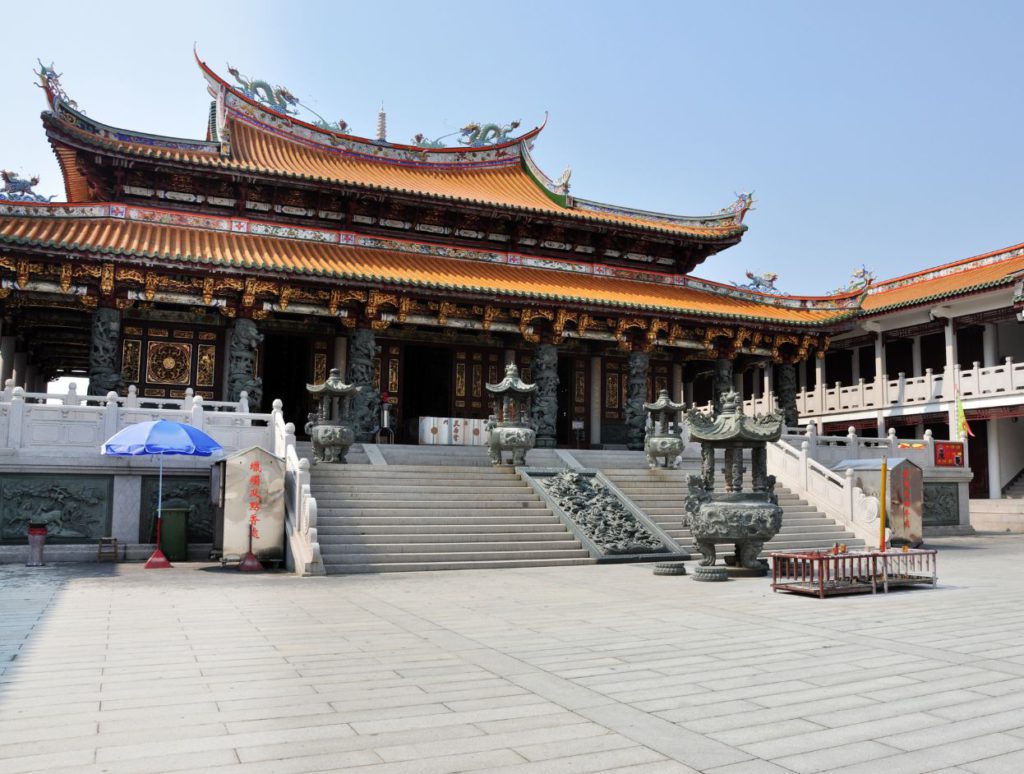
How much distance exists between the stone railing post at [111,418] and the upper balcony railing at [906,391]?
18469 mm

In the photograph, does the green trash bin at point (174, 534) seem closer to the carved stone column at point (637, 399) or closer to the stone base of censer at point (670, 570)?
the stone base of censer at point (670, 570)

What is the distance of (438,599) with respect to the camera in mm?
9266

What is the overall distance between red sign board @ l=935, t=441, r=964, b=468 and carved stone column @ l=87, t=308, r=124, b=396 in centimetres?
1927

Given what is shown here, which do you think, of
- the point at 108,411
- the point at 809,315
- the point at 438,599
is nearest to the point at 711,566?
the point at 438,599

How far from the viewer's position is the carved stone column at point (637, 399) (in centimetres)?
2139

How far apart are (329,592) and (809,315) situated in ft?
60.8

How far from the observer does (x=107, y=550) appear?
13.6m

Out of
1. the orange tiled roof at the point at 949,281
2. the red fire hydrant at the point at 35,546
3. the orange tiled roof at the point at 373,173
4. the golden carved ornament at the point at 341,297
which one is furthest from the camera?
the orange tiled roof at the point at 949,281

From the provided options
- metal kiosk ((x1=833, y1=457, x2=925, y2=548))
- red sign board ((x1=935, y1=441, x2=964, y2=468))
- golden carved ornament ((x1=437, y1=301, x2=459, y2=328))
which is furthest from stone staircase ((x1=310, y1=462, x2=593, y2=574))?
red sign board ((x1=935, y1=441, x2=964, y2=468))

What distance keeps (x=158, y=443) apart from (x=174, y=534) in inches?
73.8

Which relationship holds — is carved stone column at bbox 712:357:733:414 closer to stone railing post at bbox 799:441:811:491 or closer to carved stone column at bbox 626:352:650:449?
carved stone column at bbox 626:352:650:449

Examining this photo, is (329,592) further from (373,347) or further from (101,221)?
(101,221)

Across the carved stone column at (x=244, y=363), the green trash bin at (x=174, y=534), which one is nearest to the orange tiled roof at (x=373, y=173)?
the carved stone column at (x=244, y=363)

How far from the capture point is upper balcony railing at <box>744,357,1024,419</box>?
24.6 meters
